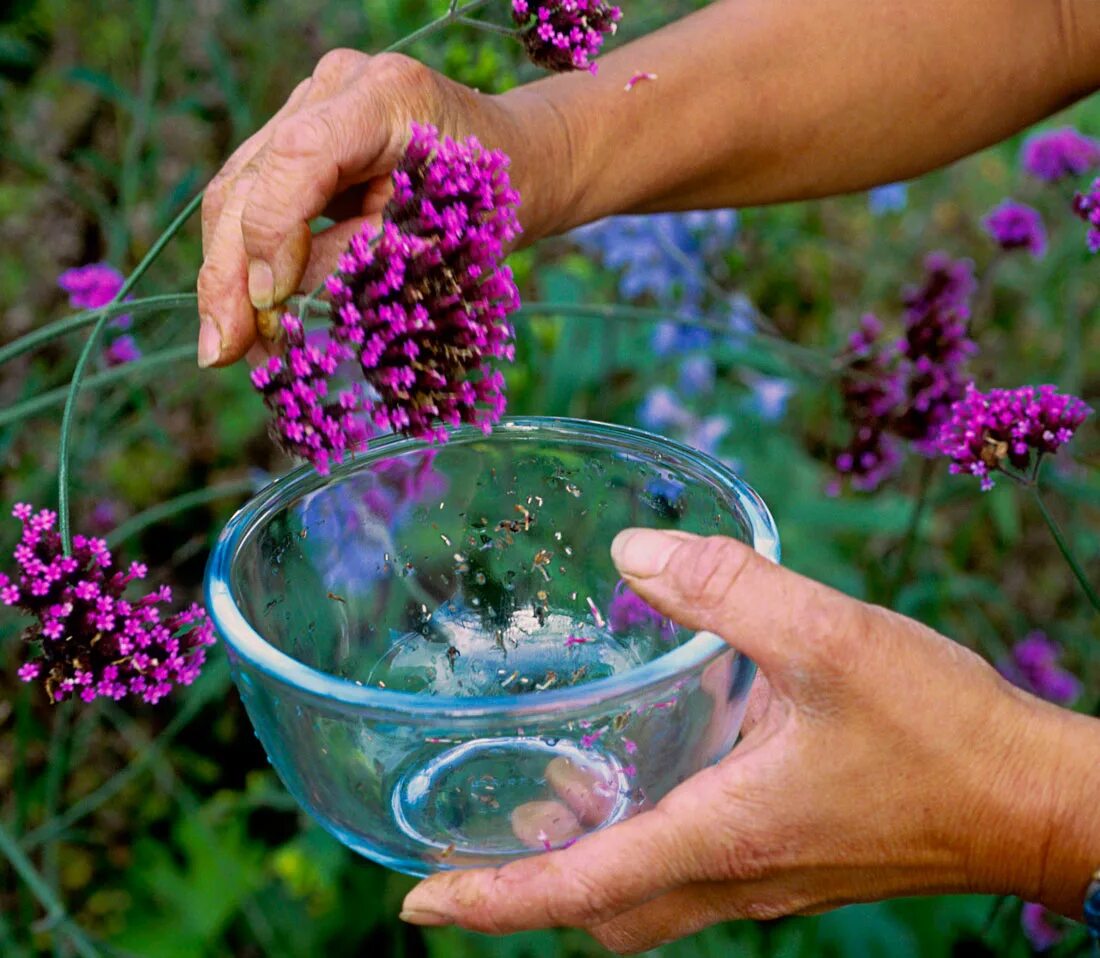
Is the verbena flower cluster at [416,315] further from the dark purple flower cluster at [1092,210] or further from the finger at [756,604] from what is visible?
the dark purple flower cluster at [1092,210]

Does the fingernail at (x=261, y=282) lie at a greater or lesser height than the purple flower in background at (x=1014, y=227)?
greater

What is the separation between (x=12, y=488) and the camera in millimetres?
2027

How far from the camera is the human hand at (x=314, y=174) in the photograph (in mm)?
828

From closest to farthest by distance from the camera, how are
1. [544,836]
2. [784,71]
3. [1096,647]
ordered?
[544,836] → [784,71] → [1096,647]

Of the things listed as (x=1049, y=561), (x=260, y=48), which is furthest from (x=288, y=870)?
(x=1049, y=561)

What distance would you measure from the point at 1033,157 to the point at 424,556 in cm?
97

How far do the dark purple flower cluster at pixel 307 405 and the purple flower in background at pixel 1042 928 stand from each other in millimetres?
1054

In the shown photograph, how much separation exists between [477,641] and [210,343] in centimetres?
31

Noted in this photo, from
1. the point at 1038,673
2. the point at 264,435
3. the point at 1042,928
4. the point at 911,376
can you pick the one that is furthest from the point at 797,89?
the point at 264,435

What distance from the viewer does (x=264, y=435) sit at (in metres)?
2.16

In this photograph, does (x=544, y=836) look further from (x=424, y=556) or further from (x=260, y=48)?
(x=260, y=48)

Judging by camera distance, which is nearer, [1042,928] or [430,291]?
[430,291]

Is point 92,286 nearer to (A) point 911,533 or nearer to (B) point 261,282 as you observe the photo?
(B) point 261,282

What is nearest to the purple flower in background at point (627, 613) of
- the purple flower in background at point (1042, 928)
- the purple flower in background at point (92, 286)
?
the purple flower in background at point (92, 286)
